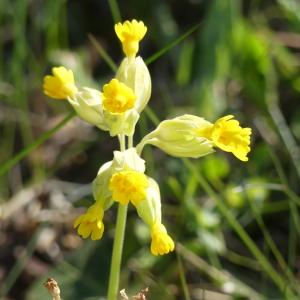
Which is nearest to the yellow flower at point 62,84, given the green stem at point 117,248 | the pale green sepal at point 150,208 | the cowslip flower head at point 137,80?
the cowslip flower head at point 137,80

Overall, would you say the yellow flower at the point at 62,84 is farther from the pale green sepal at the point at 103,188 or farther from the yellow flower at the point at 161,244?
the yellow flower at the point at 161,244

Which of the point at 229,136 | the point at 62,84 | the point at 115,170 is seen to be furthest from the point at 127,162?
the point at 62,84

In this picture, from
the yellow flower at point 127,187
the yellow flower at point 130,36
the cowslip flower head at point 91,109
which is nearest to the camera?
the yellow flower at point 127,187

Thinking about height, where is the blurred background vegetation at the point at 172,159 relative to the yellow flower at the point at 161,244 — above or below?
above

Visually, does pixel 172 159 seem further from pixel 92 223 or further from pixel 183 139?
pixel 92 223

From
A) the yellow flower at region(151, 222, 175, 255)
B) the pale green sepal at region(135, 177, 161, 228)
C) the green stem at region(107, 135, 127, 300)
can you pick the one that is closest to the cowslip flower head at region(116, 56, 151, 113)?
the green stem at region(107, 135, 127, 300)

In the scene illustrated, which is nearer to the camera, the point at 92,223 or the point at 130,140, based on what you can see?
the point at 92,223
